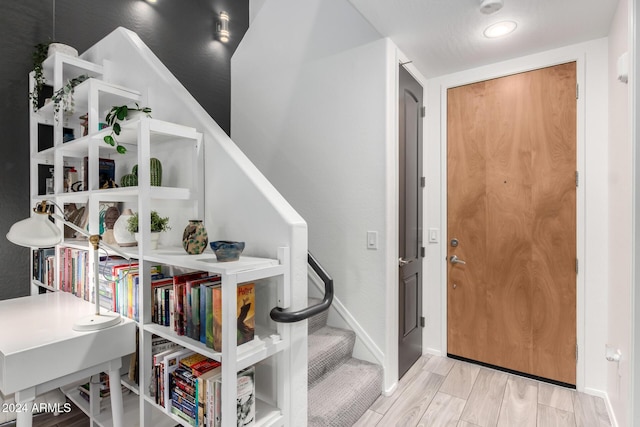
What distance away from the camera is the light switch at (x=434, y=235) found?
2916 millimetres

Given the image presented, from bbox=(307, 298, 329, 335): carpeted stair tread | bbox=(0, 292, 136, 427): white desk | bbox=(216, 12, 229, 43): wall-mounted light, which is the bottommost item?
bbox=(307, 298, 329, 335): carpeted stair tread

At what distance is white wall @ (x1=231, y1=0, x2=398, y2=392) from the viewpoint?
235 centimetres

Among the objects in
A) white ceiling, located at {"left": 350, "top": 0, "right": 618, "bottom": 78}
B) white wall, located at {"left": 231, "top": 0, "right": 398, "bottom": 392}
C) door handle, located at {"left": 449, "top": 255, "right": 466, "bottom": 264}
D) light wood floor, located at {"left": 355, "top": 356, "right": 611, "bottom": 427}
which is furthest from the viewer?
door handle, located at {"left": 449, "top": 255, "right": 466, "bottom": 264}

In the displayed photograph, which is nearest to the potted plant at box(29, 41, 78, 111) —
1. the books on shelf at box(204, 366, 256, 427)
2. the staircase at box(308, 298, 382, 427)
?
the books on shelf at box(204, 366, 256, 427)

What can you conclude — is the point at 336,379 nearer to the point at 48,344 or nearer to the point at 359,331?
the point at 359,331

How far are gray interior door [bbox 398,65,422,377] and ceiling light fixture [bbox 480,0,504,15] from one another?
29.1 inches

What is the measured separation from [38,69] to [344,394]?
9.59ft

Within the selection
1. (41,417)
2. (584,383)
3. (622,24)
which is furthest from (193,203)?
(584,383)

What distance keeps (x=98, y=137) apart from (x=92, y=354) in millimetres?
1195

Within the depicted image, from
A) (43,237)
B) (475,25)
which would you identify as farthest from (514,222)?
(43,237)

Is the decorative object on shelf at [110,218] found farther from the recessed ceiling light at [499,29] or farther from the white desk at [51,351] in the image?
the recessed ceiling light at [499,29]

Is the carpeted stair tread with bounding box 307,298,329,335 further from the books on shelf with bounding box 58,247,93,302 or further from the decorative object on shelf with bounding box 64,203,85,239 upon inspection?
the decorative object on shelf with bounding box 64,203,85,239

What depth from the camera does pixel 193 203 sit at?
6.01 feet

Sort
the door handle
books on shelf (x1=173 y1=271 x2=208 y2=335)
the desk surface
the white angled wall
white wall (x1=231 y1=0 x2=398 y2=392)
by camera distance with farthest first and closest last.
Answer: the door handle < white wall (x1=231 y1=0 x2=398 y2=392) < the white angled wall < books on shelf (x1=173 y1=271 x2=208 y2=335) < the desk surface
